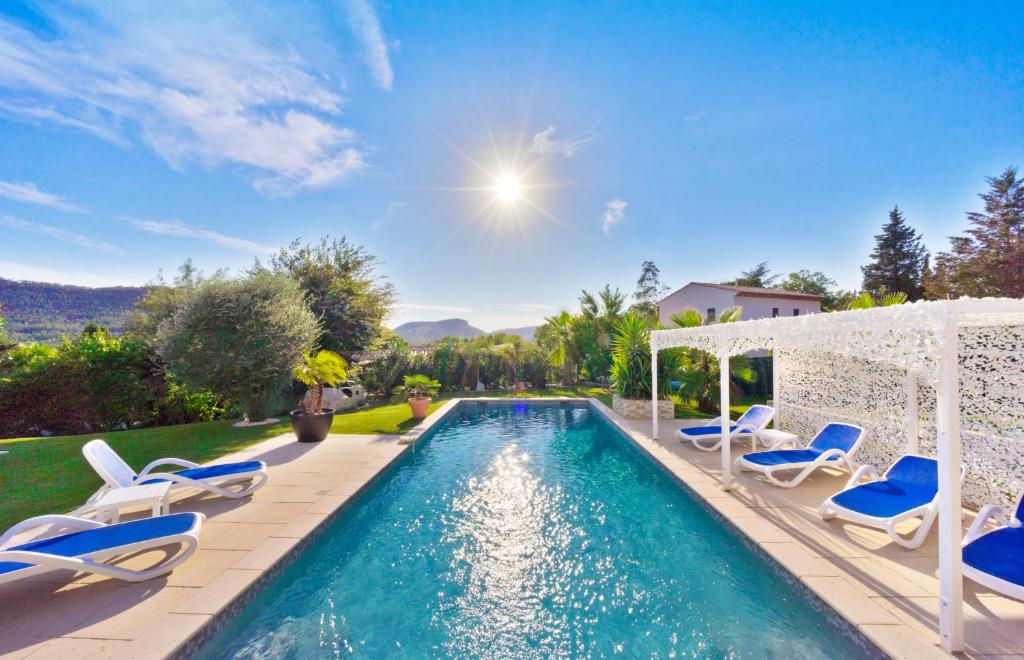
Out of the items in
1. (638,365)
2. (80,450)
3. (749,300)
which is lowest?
(80,450)

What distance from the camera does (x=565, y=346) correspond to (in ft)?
62.6

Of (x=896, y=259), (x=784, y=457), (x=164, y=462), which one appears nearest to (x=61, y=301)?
(x=164, y=462)

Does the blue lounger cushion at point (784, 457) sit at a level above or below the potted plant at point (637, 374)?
below

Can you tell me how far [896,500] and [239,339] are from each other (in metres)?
12.4

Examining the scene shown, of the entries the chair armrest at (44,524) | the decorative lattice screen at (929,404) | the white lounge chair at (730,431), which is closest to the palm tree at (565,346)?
the decorative lattice screen at (929,404)

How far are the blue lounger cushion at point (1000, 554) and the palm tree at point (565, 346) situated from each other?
1568cm

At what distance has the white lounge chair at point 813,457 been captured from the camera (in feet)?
18.2

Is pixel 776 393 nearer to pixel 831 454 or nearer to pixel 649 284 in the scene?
pixel 831 454

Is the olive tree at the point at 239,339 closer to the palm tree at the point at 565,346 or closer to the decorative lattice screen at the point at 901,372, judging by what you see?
the decorative lattice screen at the point at 901,372

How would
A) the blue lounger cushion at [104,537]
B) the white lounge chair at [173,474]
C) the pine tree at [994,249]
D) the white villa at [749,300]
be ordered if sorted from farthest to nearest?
1. the white villa at [749,300]
2. the pine tree at [994,249]
3. the white lounge chair at [173,474]
4. the blue lounger cushion at [104,537]

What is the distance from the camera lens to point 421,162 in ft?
44.4

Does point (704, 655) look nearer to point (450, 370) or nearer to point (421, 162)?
point (421, 162)

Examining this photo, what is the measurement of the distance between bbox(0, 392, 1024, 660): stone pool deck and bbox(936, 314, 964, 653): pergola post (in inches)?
7.6

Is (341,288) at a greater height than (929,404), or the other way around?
(341,288)
